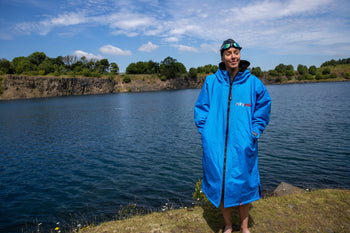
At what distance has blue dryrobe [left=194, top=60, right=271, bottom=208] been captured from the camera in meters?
3.57

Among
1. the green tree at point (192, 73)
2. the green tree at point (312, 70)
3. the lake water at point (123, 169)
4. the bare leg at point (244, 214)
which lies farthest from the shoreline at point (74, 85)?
the bare leg at point (244, 214)

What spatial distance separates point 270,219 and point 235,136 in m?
2.37

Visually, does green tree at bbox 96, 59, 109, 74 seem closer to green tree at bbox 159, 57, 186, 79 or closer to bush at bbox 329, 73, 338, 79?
green tree at bbox 159, 57, 186, 79

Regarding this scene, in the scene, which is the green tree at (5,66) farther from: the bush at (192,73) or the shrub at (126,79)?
the bush at (192,73)

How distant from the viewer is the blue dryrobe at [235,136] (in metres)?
3.57

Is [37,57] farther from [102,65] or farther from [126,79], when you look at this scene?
[126,79]

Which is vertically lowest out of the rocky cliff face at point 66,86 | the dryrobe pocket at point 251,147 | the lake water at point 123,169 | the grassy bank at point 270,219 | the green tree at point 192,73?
the lake water at point 123,169

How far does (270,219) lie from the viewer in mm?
4777

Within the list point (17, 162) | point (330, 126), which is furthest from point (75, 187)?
point (330, 126)

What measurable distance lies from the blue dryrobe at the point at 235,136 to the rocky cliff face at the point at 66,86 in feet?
423

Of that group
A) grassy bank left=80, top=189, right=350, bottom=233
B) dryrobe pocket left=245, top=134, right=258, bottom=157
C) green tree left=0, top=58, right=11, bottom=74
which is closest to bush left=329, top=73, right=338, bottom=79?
grassy bank left=80, top=189, right=350, bottom=233

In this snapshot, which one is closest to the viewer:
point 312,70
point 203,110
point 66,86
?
point 203,110

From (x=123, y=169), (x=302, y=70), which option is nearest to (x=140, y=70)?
(x=302, y=70)

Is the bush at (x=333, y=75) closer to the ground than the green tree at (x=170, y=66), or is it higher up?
closer to the ground
